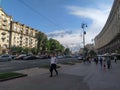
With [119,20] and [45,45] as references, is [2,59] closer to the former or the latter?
[119,20]

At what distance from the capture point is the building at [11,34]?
89.6m

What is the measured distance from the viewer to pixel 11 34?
9738 cm

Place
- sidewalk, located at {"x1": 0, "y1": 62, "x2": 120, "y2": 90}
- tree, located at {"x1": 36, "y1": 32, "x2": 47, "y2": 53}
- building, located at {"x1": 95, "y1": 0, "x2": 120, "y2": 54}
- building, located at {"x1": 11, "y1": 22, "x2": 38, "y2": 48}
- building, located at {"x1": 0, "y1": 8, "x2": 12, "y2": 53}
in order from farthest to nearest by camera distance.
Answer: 1. building, located at {"x1": 11, "y1": 22, "x2": 38, "y2": 48}
2. tree, located at {"x1": 36, "y1": 32, "x2": 47, "y2": 53}
3. building, located at {"x1": 0, "y1": 8, "x2": 12, "y2": 53}
4. building, located at {"x1": 95, "y1": 0, "x2": 120, "y2": 54}
5. sidewalk, located at {"x1": 0, "y1": 62, "x2": 120, "y2": 90}

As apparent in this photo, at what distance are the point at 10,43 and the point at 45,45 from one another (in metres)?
17.5

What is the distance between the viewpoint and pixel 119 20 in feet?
233

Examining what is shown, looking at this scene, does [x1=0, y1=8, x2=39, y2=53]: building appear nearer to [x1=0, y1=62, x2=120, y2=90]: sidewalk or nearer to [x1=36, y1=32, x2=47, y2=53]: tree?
[x1=36, y1=32, x2=47, y2=53]: tree

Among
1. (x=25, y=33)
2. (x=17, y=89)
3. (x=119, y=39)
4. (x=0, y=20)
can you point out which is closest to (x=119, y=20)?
(x=119, y=39)

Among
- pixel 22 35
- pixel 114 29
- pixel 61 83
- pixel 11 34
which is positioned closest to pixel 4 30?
pixel 11 34

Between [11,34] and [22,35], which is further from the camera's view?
[22,35]

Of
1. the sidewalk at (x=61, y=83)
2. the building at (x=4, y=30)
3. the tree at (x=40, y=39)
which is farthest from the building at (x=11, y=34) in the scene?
the sidewalk at (x=61, y=83)

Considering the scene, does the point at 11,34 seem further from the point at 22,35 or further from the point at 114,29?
the point at 114,29

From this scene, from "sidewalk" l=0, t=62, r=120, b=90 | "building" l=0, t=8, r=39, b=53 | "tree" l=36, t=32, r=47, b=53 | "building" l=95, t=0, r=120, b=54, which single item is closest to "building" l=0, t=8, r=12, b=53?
"building" l=0, t=8, r=39, b=53

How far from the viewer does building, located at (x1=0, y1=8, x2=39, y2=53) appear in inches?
3529

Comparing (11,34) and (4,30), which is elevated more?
(4,30)
